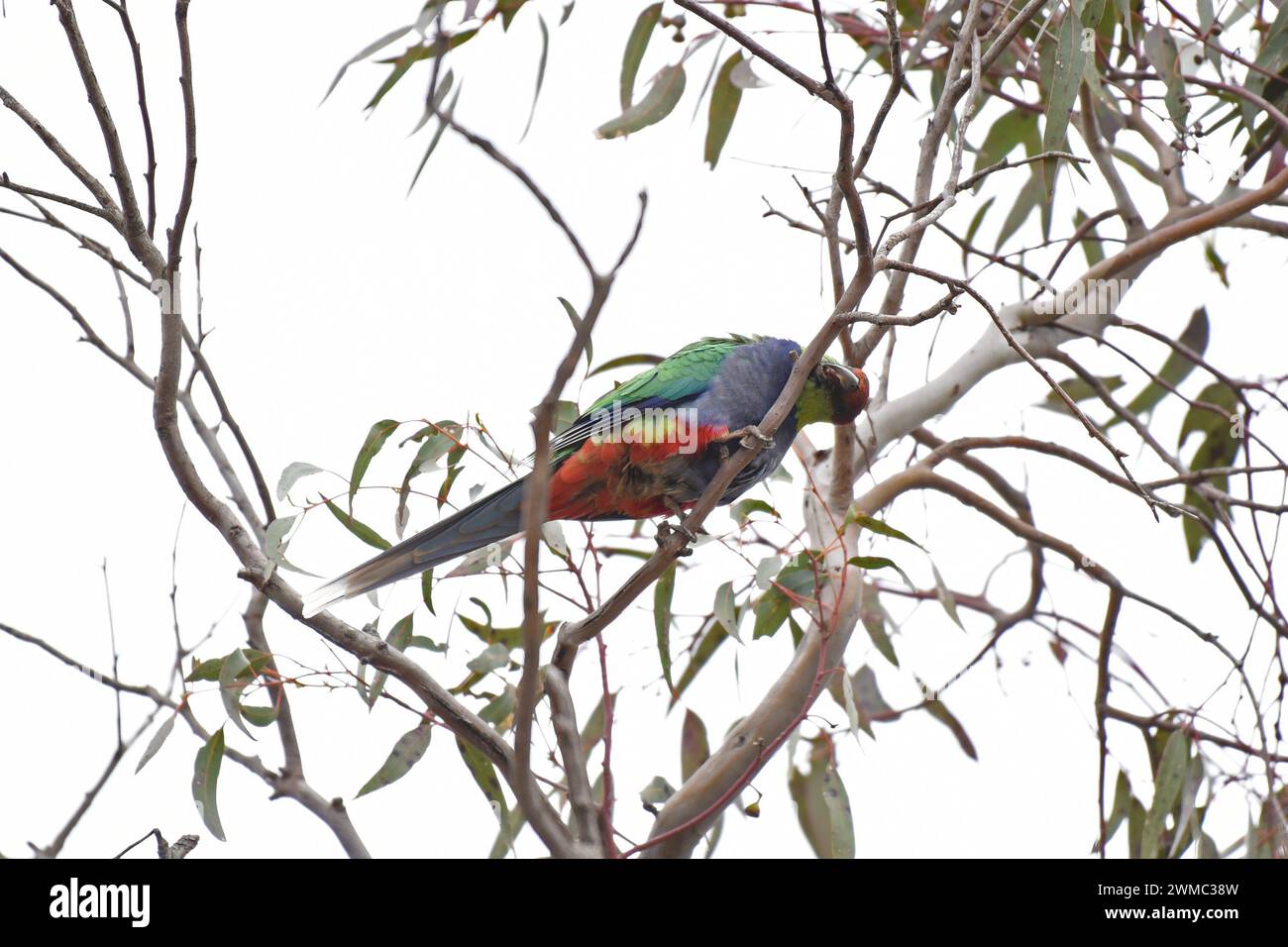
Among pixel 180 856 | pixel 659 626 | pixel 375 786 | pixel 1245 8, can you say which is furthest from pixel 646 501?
pixel 1245 8

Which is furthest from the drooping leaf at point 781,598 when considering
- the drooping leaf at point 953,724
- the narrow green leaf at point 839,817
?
the drooping leaf at point 953,724

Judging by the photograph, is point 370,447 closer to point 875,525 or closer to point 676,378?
point 676,378

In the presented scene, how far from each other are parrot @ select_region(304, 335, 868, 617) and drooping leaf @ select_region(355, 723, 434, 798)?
343mm

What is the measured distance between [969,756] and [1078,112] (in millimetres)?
2065

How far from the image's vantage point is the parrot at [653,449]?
2.74 meters

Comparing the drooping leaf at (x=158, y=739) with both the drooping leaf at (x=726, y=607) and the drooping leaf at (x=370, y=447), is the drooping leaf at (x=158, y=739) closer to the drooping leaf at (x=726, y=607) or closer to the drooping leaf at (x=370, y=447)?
the drooping leaf at (x=370, y=447)

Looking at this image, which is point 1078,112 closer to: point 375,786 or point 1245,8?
point 1245,8

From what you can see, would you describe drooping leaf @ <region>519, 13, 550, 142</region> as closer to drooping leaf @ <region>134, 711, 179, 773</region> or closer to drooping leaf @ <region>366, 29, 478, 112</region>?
drooping leaf @ <region>366, 29, 478, 112</region>

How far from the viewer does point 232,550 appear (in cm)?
231

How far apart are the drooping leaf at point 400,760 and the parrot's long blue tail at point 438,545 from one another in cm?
34

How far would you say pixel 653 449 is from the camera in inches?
113

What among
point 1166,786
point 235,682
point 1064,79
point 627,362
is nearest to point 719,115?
point 627,362

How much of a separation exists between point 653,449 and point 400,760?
907mm

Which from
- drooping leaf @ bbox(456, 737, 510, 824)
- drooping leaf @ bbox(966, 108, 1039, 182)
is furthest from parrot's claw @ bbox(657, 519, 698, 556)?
drooping leaf @ bbox(966, 108, 1039, 182)
